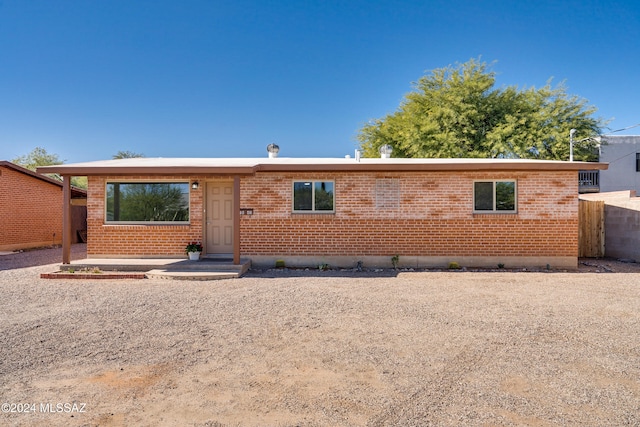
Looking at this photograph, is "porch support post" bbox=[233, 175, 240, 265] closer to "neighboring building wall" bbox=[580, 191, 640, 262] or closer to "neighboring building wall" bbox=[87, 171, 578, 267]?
"neighboring building wall" bbox=[87, 171, 578, 267]

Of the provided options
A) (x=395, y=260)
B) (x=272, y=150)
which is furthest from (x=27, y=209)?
(x=395, y=260)

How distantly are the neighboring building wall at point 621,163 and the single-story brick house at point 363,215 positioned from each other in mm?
24915

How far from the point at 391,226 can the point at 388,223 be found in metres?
0.12

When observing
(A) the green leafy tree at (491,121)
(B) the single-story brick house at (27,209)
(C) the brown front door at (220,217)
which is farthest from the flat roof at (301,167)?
(A) the green leafy tree at (491,121)

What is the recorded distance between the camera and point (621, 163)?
94.0ft

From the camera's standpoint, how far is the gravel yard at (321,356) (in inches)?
113

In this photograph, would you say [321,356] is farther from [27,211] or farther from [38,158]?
[38,158]

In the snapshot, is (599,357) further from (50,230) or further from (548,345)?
(50,230)

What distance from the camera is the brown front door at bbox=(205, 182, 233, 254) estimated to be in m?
10.4

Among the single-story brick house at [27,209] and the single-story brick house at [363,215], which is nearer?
the single-story brick house at [363,215]

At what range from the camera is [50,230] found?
638 inches

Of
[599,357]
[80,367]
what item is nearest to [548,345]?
[599,357]

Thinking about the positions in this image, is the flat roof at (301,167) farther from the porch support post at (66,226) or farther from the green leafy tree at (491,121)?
the green leafy tree at (491,121)

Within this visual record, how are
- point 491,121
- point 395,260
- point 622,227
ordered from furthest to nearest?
point 491,121 < point 622,227 < point 395,260
